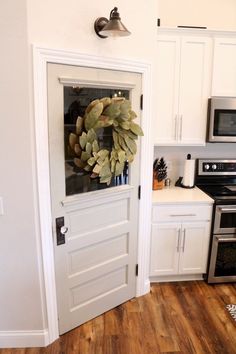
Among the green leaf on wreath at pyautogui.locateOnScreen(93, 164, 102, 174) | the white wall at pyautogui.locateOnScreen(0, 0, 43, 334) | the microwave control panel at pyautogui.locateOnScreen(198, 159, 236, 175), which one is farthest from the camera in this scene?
the microwave control panel at pyautogui.locateOnScreen(198, 159, 236, 175)

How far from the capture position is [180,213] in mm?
2621

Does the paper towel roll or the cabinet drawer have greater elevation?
the paper towel roll

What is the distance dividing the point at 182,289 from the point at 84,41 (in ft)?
7.90

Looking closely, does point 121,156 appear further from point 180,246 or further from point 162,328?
point 162,328

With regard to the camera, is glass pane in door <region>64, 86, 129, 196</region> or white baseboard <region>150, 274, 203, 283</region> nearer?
glass pane in door <region>64, 86, 129, 196</region>

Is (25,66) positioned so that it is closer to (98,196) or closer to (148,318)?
(98,196)

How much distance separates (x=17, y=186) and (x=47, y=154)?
0.93ft

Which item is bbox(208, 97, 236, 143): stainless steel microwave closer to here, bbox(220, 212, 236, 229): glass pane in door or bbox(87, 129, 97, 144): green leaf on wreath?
bbox(220, 212, 236, 229): glass pane in door

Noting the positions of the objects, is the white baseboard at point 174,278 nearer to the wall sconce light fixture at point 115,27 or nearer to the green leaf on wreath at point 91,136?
the green leaf on wreath at point 91,136

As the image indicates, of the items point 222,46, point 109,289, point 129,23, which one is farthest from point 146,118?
point 109,289

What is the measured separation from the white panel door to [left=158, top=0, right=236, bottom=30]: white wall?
1225 millimetres

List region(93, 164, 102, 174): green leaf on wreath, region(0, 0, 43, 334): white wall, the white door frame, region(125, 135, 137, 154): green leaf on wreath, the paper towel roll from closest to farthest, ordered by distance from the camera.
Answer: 1. region(0, 0, 43, 334): white wall
2. the white door frame
3. region(93, 164, 102, 174): green leaf on wreath
4. region(125, 135, 137, 154): green leaf on wreath
5. the paper towel roll

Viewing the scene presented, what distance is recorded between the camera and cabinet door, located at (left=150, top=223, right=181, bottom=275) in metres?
2.64

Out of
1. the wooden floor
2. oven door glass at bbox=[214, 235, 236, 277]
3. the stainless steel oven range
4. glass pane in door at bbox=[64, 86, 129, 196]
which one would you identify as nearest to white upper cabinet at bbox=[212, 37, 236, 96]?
the stainless steel oven range
